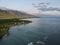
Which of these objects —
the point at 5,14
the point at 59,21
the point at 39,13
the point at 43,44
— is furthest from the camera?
the point at 5,14

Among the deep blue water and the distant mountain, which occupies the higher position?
the distant mountain

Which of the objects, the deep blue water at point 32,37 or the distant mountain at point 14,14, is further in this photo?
the distant mountain at point 14,14

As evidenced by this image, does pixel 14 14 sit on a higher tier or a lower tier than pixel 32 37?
higher

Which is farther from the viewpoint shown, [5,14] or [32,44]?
[5,14]

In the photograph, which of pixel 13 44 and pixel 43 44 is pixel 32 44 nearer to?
pixel 43 44

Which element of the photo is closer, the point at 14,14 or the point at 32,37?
the point at 32,37

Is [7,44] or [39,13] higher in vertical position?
[39,13]

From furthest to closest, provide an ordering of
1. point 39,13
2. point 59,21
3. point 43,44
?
1. point 59,21
2. point 39,13
3. point 43,44

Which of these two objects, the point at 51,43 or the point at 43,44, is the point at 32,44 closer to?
the point at 43,44

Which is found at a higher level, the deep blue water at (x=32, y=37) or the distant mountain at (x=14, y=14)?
the distant mountain at (x=14, y=14)

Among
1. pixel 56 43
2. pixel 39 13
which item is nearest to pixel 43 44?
pixel 56 43

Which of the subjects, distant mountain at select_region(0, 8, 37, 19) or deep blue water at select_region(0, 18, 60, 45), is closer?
deep blue water at select_region(0, 18, 60, 45)
